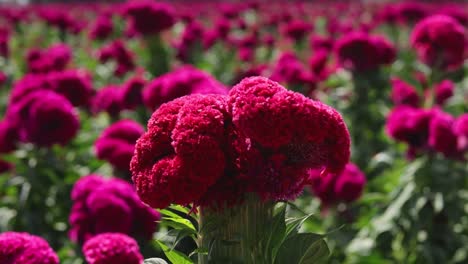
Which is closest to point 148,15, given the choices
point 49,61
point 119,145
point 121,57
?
point 121,57

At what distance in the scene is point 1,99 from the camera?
6.76 m

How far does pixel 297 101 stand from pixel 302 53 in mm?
7133

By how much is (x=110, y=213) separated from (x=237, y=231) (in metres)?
0.99

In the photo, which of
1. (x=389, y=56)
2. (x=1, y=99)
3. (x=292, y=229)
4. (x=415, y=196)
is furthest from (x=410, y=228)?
(x=1, y=99)

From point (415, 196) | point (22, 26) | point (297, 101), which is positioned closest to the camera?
point (297, 101)

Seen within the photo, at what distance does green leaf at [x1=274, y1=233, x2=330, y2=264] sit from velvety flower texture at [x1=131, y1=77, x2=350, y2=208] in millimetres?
146

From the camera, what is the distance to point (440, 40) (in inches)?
177

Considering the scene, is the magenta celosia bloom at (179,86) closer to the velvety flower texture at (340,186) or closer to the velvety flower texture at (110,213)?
the velvety flower texture at (340,186)

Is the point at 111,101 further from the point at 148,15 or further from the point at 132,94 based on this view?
the point at 148,15

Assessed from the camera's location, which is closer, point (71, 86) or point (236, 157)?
point (236, 157)

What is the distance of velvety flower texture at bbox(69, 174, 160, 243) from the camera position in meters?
2.55

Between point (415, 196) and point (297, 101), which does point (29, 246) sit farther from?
point (415, 196)

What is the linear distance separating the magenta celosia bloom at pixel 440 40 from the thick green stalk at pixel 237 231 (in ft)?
10.4

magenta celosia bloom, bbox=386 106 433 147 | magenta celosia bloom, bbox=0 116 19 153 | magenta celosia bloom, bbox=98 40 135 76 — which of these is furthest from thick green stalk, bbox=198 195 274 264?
magenta celosia bloom, bbox=98 40 135 76
